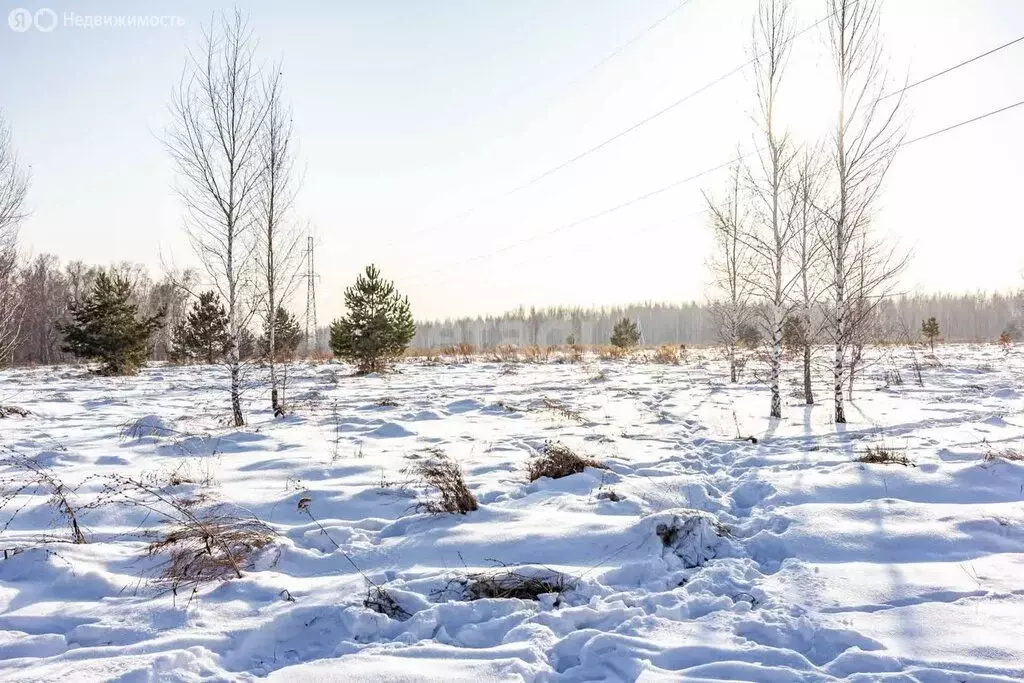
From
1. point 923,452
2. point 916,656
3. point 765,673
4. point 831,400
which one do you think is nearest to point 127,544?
point 765,673

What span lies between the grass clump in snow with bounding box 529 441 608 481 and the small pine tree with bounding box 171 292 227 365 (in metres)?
25.0

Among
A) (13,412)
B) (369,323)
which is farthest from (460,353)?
(13,412)

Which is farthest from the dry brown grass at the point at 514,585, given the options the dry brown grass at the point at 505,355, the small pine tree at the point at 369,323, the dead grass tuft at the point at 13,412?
the dry brown grass at the point at 505,355

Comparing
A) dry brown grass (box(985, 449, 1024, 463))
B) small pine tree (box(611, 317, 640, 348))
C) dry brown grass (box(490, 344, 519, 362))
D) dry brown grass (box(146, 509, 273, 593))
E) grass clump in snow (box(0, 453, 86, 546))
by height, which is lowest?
dry brown grass (box(146, 509, 273, 593))

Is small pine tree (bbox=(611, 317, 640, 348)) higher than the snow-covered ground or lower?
higher

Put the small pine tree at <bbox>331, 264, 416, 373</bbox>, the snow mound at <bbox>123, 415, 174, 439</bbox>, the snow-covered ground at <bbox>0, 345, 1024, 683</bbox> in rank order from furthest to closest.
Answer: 1. the small pine tree at <bbox>331, 264, 416, 373</bbox>
2. the snow mound at <bbox>123, 415, 174, 439</bbox>
3. the snow-covered ground at <bbox>0, 345, 1024, 683</bbox>

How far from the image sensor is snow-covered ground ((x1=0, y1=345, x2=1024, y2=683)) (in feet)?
7.76

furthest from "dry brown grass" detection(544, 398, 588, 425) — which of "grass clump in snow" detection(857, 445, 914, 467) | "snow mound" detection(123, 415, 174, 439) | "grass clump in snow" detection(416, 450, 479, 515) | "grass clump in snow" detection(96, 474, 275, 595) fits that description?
"snow mound" detection(123, 415, 174, 439)

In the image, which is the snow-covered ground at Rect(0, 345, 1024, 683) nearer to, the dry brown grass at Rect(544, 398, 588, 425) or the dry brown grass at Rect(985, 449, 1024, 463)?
the dry brown grass at Rect(985, 449, 1024, 463)

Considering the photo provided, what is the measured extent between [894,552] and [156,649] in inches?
168

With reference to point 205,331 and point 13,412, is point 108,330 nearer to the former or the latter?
point 205,331

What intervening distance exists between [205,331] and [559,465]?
87.3ft

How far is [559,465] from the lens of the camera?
17.3 ft

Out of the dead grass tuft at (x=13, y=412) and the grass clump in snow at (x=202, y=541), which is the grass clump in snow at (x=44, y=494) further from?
the dead grass tuft at (x=13, y=412)
